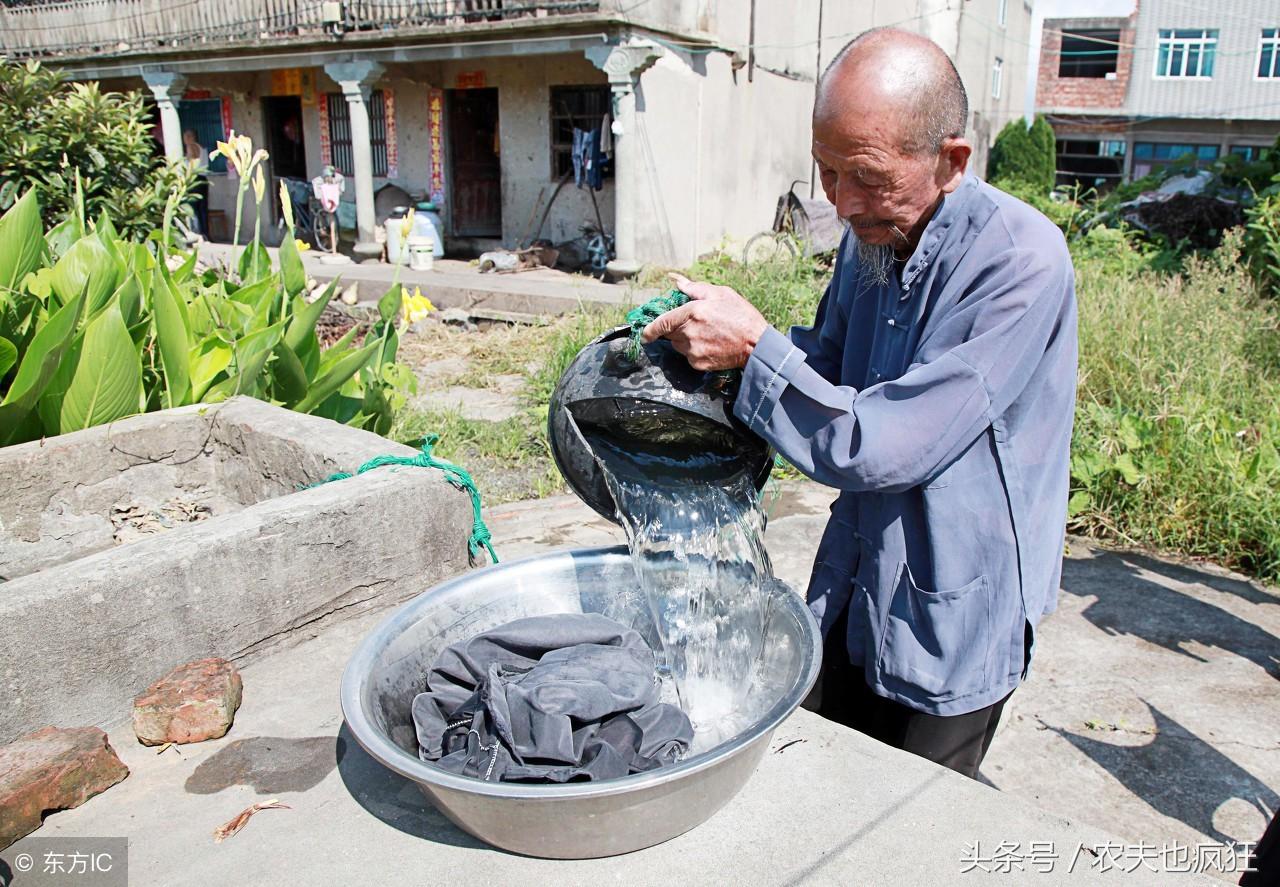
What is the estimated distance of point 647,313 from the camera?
62.9 inches

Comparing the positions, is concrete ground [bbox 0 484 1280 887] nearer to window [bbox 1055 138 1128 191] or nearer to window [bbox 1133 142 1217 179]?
window [bbox 1133 142 1217 179]

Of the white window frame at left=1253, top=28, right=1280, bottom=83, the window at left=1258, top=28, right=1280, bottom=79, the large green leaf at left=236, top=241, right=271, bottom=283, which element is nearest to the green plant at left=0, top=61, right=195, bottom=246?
the large green leaf at left=236, top=241, right=271, bottom=283

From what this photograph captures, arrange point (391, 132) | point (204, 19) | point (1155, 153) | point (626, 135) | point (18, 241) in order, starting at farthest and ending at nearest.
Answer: point (1155, 153) → point (204, 19) → point (391, 132) → point (626, 135) → point (18, 241)


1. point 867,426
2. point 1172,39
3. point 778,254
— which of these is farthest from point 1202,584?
point 1172,39

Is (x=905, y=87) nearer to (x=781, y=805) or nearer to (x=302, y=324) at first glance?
(x=781, y=805)

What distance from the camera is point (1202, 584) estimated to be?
3.97 metres

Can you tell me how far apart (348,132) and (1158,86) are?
83.3 feet

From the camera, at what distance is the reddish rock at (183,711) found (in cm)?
197

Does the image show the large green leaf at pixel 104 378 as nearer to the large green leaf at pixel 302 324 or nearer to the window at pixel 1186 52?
the large green leaf at pixel 302 324

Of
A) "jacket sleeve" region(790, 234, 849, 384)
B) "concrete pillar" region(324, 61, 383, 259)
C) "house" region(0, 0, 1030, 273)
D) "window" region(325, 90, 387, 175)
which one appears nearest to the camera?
"jacket sleeve" region(790, 234, 849, 384)

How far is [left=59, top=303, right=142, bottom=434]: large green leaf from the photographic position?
8.66 feet

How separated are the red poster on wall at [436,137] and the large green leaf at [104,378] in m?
12.0

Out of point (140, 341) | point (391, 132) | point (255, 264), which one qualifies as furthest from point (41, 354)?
point (391, 132)

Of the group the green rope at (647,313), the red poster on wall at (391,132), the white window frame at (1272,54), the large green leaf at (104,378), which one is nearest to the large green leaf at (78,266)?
the large green leaf at (104,378)
